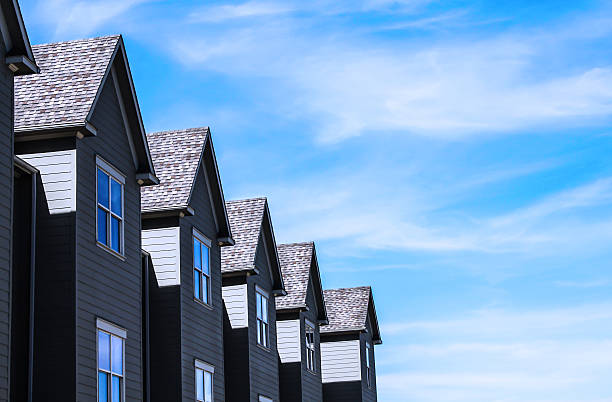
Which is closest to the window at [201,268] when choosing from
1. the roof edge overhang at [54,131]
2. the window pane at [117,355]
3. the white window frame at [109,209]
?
the white window frame at [109,209]

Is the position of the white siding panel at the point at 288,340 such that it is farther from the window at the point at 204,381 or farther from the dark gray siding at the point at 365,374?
the window at the point at 204,381

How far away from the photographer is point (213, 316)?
101 ft

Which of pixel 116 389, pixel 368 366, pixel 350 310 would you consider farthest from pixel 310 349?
pixel 116 389

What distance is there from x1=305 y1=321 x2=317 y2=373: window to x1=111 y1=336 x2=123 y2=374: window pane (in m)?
19.1

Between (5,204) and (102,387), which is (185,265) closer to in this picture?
(102,387)

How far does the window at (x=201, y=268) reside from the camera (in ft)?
97.7

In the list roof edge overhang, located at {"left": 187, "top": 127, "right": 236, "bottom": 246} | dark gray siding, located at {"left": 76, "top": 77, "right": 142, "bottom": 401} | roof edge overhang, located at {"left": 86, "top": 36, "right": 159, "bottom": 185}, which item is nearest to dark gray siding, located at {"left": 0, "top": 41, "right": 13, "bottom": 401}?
dark gray siding, located at {"left": 76, "top": 77, "right": 142, "bottom": 401}

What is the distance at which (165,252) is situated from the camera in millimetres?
28453

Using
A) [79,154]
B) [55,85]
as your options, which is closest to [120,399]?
[79,154]

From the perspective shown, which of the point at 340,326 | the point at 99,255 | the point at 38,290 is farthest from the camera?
the point at 340,326

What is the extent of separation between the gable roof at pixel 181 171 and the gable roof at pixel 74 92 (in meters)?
3.00

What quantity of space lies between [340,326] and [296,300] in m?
9.07

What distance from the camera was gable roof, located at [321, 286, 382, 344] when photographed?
163 ft

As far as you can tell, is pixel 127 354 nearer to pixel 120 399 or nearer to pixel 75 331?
pixel 120 399
